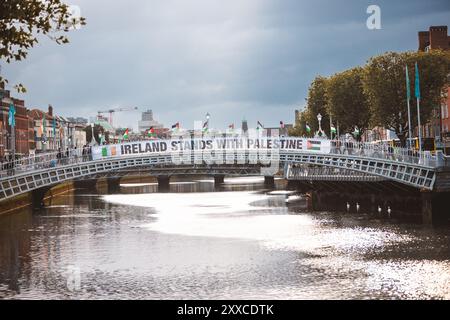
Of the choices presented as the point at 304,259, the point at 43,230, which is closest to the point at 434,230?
the point at 304,259

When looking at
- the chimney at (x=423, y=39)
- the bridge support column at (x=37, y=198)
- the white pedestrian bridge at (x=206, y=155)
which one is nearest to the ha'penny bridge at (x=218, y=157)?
the white pedestrian bridge at (x=206, y=155)

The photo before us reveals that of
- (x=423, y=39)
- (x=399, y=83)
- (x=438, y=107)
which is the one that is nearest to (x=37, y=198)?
(x=399, y=83)

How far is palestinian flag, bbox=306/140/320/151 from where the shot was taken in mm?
63125

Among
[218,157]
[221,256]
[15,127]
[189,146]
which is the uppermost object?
[15,127]

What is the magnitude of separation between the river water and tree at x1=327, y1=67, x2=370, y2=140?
20321mm

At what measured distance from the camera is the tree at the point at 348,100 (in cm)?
8444

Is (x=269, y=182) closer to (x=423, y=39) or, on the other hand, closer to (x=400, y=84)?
(x=423, y=39)

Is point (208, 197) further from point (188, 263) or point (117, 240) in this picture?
point (188, 263)

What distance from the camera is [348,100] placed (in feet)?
279

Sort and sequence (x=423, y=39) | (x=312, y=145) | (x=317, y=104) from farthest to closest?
(x=317, y=104) < (x=423, y=39) < (x=312, y=145)

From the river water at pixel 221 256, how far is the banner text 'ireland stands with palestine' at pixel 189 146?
564 cm

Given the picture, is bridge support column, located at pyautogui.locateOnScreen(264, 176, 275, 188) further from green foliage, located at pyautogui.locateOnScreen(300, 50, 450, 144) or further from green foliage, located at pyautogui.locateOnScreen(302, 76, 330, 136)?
green foliage, located at pyautogui.locateOnScreen(300, 50, 450, 144)

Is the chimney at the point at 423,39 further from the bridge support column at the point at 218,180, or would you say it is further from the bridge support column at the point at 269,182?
the bridge support column at the point at 218,180

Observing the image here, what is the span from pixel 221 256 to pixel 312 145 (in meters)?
23.5
